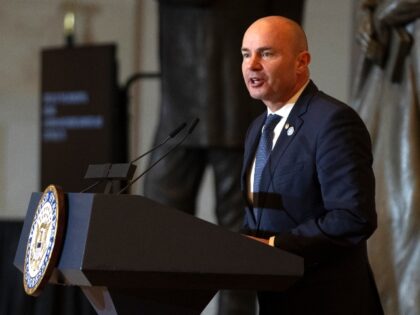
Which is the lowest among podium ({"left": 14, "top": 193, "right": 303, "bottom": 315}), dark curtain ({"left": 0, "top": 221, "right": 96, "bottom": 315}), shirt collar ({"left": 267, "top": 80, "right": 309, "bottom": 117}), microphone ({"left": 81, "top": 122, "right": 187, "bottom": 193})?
dark curtain ({"left": 0, "top": 221, "right": 96, "bottom": 315})

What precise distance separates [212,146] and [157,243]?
7.66ft

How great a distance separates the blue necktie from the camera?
2.24 meters

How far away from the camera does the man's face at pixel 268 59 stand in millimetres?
2170

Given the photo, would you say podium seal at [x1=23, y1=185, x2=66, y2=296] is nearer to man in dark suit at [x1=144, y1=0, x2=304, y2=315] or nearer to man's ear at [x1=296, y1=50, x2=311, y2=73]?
man's ear at [x1=296, y1=50, x2=311, y2=73]

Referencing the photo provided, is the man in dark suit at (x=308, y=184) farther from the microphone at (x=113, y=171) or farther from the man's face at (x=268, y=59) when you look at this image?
the microphone at (x=113, y=171)

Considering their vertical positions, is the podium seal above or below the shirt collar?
below

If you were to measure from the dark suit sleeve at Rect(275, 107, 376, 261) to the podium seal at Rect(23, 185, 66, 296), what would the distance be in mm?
428

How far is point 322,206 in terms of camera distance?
2.17 meters

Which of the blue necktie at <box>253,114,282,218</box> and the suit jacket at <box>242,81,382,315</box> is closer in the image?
the suit jacket at <box>242,81,382,315</box>

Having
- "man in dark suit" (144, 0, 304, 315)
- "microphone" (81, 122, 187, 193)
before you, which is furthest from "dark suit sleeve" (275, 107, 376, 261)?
"man in dark suit" (144, 0, 304, 315)

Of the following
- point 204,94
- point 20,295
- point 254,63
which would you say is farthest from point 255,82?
A: point 20,295

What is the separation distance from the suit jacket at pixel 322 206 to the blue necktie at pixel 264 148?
21 millimetres

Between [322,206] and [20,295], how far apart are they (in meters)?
2.74

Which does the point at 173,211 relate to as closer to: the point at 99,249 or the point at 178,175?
the point at 99,249
